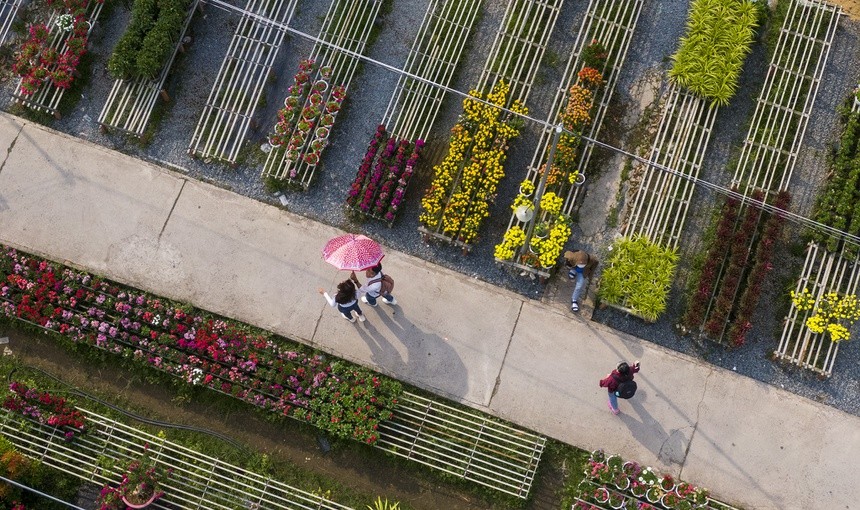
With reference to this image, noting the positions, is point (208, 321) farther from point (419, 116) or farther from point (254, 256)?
point (419, 116)

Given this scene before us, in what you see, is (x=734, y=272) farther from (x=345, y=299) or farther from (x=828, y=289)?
(x=345, y=299)

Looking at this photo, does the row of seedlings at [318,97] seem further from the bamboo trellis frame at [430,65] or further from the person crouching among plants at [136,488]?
the person crouching among plants at [136,488]

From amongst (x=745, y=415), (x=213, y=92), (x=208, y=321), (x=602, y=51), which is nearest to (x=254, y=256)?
(x=208, y=321)

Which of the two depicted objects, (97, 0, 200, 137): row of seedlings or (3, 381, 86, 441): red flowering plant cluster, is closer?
(3, 381, 86, 441): red flowering plant cluster

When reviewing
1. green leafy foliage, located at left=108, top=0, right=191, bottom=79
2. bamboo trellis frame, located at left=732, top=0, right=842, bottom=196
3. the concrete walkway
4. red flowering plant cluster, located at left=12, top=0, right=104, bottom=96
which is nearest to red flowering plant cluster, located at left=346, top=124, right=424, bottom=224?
the concrete walkway

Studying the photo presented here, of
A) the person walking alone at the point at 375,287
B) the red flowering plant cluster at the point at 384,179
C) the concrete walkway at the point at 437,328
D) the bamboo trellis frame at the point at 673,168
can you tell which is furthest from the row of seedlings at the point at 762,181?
the red flowering plant cluster at the point at 384,179

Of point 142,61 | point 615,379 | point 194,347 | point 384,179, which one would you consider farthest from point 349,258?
point 142,61

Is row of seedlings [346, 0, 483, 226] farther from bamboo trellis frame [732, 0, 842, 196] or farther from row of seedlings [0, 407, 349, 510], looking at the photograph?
bamboo trellis frame [732, 0, 842, 196]
